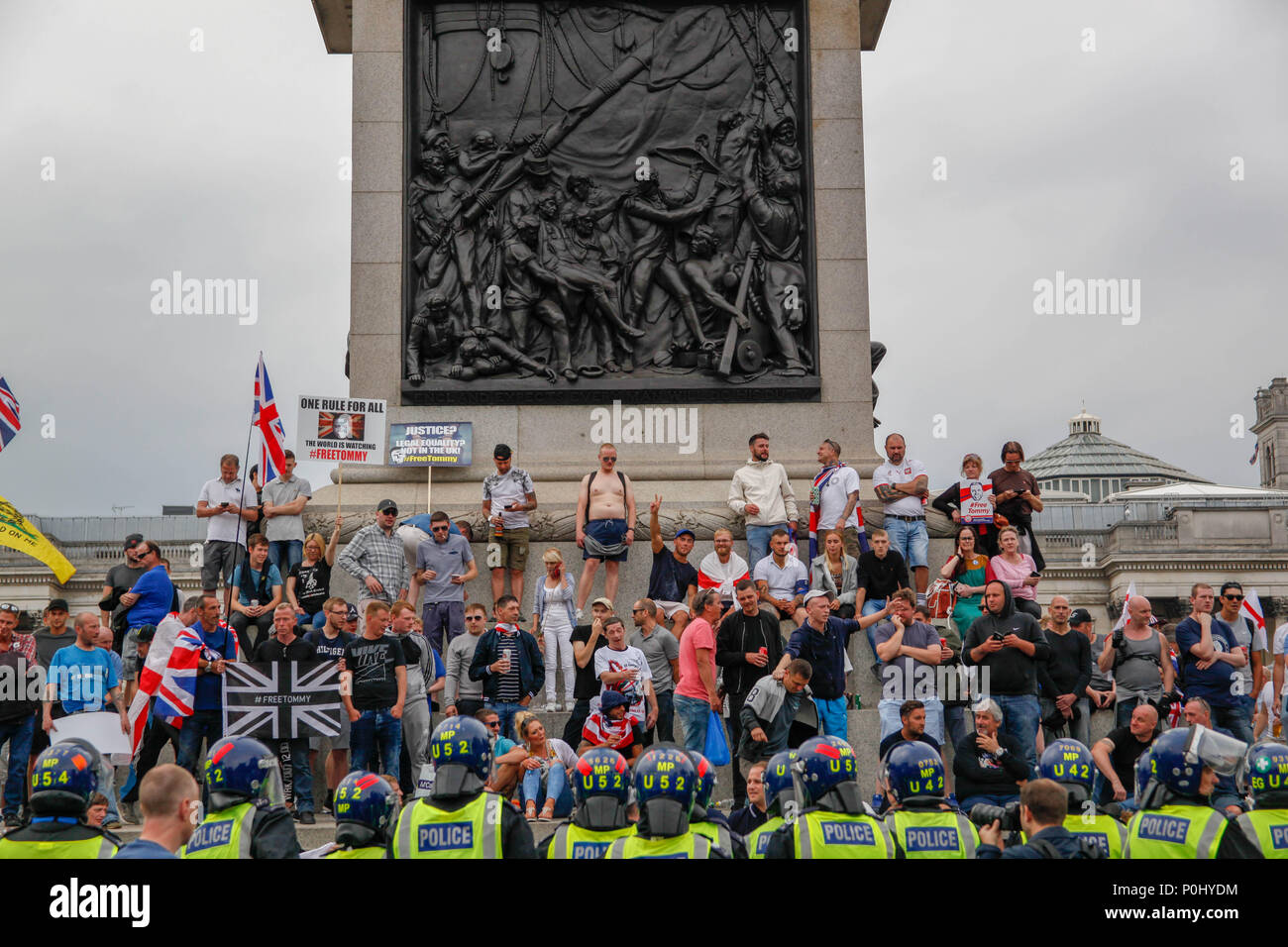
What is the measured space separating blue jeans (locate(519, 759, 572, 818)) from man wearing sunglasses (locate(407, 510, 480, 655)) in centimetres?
418

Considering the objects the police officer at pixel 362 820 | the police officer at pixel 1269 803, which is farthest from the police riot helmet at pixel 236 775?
the police officer at pixel 1269 803

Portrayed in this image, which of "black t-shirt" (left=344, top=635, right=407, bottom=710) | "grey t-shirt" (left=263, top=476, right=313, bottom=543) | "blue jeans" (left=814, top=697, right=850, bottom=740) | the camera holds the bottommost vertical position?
the camera

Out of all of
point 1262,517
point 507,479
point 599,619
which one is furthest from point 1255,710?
point 1262,517

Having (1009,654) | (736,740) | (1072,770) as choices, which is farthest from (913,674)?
(1072,770)

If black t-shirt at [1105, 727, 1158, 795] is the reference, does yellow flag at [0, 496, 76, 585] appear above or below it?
above

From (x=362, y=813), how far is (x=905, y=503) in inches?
443

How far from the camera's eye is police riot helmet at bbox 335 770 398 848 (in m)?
10.4

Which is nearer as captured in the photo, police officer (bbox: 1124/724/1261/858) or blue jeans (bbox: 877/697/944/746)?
police officer (bbox: 1124/724/1261/858)

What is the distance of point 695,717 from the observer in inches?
650

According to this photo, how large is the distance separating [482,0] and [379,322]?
440 centimetres

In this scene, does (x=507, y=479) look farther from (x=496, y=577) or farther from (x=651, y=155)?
(x=651, y=155)

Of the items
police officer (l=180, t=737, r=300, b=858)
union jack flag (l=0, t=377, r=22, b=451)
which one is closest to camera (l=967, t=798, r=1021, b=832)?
police officer (l=180, t=737, r=300, b=858)

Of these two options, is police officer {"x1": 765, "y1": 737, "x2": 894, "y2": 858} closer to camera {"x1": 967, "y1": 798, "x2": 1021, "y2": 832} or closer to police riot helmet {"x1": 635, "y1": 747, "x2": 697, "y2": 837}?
police riot helmet {"x1": 635, "y1": 747, "x2": 697, "y2": 837}
